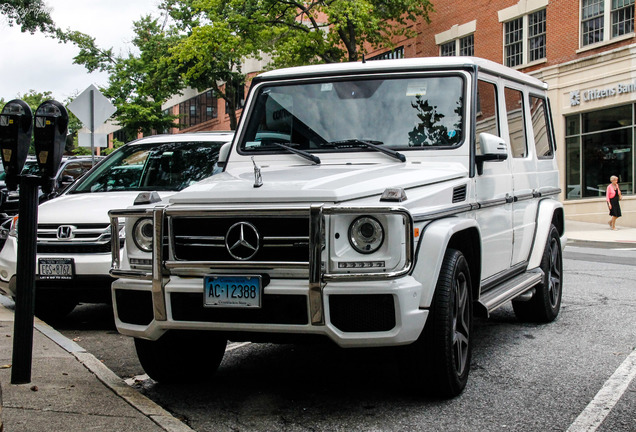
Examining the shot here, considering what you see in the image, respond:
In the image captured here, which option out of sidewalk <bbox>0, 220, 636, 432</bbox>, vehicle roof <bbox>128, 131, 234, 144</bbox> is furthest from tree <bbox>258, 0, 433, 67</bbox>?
sidewalk <bbox>0, 220, 636, 432</bbox>

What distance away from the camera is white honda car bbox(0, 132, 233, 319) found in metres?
7.38

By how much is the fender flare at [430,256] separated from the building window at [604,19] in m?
23.0

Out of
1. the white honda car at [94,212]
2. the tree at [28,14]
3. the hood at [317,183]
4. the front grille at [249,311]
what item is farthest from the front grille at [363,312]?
the tree at [28,14]

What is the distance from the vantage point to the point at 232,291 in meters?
4.55

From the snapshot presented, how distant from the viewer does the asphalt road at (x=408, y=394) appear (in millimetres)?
4578

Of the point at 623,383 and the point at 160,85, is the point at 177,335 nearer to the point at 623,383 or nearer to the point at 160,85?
the point at 623,383

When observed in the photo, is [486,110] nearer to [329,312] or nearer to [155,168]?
[329,312]

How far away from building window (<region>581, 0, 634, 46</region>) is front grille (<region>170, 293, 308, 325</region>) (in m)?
23.7

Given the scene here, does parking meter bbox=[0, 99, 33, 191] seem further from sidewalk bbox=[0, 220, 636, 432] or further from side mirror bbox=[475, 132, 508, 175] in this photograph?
side mirror bbox=[475, 132, 508, 175]

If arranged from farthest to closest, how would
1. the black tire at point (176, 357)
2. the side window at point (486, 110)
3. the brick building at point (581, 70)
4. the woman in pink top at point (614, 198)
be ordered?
the brick building at point (581, 70), the woman in pink top at point (614, 198), the side window at point (486, 110), the black tire at point (176, 357)

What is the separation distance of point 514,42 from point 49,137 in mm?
26959

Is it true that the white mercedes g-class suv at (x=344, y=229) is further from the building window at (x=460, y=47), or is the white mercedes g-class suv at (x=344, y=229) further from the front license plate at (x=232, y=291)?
the building window at (x=460, y=47)

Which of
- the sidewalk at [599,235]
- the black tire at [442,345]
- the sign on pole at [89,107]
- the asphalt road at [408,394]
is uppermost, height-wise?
the sign on pole at [89,107]

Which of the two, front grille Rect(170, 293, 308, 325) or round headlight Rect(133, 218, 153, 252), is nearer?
front grille Rect(170, 293, 308, 325)
